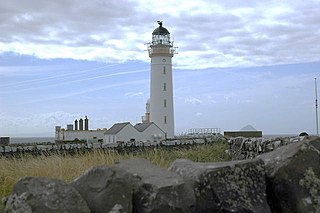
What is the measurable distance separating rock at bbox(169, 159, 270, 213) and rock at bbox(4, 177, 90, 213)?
1110mm

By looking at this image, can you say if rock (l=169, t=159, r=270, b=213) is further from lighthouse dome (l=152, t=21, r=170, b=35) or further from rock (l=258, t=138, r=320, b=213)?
lighthouse dome (l=152, t=21, r=170, b=35)

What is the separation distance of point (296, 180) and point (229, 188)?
663 mm

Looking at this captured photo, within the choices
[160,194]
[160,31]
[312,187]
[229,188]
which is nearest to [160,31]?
[160,31]

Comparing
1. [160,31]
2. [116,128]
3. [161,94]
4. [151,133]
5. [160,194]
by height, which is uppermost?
[160,31]

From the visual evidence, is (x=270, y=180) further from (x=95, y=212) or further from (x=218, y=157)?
(x=218, y=157)

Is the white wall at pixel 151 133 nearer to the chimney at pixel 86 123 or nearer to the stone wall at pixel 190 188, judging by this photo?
the chimney at pixel 86 123

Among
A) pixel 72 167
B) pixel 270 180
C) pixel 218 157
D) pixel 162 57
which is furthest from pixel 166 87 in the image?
pixel 270 180

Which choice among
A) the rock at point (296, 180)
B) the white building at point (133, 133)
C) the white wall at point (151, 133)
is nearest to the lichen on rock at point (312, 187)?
the rock at point (296, 180)

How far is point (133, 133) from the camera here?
38188 mm

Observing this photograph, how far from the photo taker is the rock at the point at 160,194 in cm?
410

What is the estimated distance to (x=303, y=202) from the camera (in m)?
4.47

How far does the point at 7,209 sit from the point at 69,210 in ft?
1.81

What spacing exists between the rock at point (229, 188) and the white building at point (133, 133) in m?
32.5

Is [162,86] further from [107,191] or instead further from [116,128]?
[107,191]
